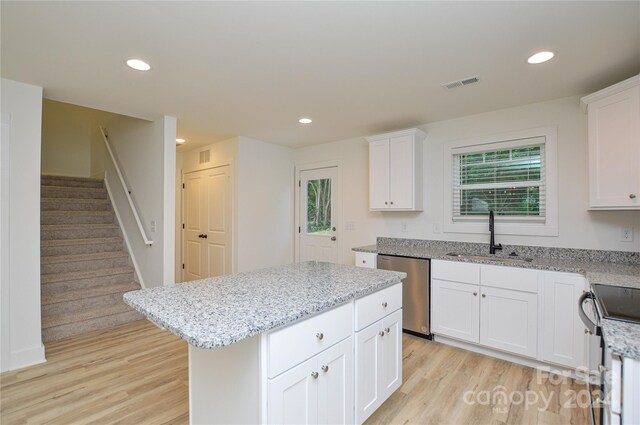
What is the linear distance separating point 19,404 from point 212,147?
3.52m

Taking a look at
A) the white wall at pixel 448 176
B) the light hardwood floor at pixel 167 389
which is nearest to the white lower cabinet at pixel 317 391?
the light hardwood floor at pixel 167 389

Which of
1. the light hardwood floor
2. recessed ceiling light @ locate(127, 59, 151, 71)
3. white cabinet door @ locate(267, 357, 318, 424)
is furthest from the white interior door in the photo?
white cabinet door @ locate(267, 357, 318, 424)

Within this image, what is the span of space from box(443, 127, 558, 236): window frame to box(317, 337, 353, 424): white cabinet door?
234 cm

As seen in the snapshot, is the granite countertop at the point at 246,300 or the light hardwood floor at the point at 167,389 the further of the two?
the light hardwood floor at the point at 167,389

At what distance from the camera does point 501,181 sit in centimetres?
323

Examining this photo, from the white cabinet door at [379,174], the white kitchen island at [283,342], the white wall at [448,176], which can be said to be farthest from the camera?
the white cabinet door at [379,174]

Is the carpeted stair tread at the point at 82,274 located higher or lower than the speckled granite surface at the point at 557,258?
lower

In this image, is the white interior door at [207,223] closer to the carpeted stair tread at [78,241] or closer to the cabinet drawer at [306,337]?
the carpeted stair tread at [78,241]

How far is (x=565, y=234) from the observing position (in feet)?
9.21

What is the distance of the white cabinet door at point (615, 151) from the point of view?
2.13 metres

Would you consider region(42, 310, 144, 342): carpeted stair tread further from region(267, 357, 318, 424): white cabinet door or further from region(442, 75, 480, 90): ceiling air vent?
region(442, 75, 480, 90): ceiling air vent

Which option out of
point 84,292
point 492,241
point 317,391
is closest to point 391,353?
point 317,391

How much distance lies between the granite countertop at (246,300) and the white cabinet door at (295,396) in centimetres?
24

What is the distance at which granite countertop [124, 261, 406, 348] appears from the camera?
1.11 m
